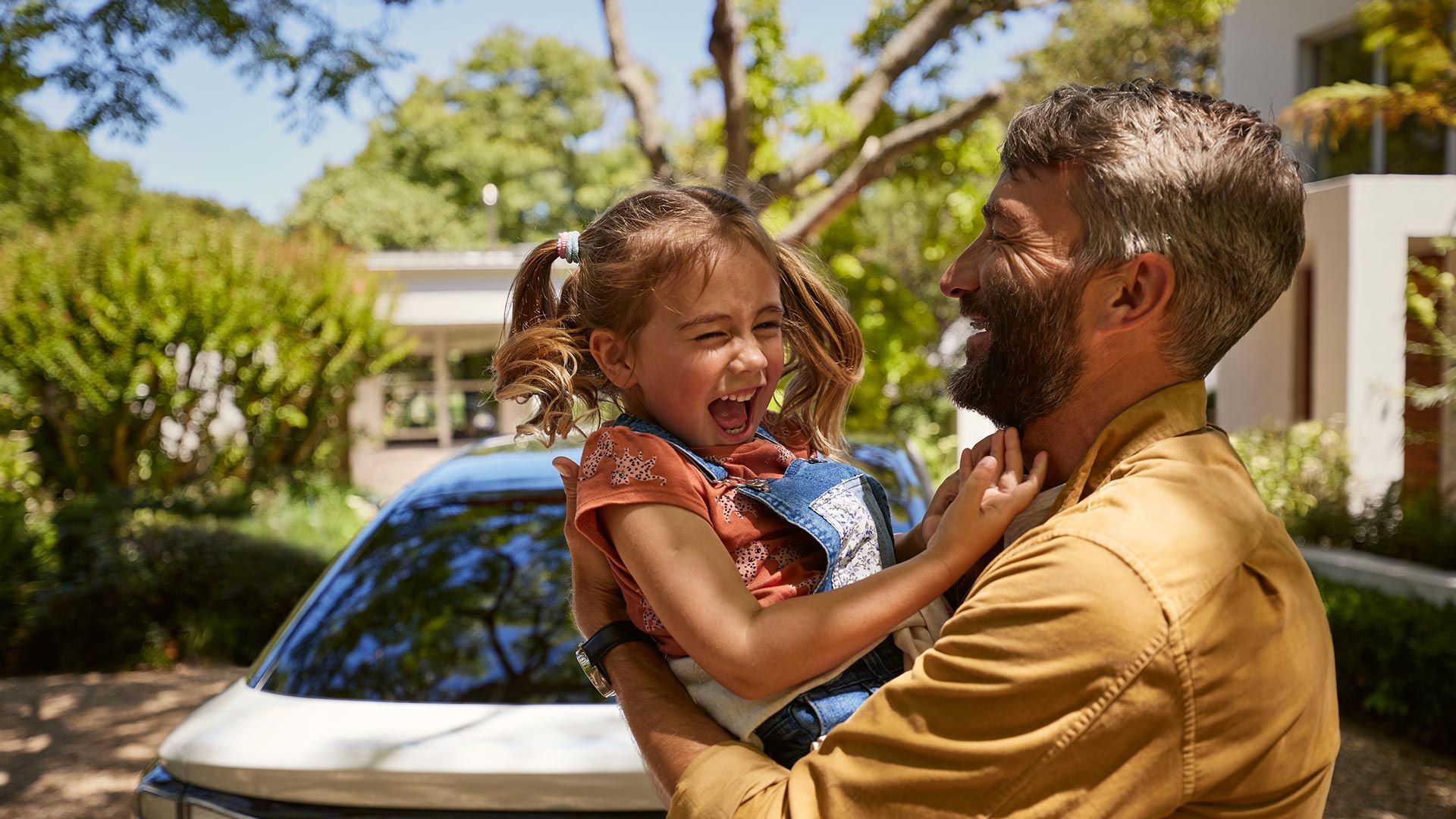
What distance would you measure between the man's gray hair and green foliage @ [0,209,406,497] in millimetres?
11547

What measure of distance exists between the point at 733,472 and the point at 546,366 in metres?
0.37

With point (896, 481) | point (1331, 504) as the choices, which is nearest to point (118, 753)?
point (896, 481)

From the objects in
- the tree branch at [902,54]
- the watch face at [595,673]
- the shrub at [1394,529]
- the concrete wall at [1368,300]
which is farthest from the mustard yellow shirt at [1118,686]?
the concrete wall at [1368,300]

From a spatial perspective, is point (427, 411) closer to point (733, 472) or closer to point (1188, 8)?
point (1188, 8)

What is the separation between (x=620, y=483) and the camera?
5.40 ft

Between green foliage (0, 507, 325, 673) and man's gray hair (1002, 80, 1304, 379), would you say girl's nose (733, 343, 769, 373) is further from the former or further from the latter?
green foliage (0, 507, 325, 673)

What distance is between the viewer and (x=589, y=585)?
1834 mm

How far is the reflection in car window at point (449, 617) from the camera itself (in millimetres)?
2729

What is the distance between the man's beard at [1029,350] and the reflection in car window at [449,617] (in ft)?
4.98

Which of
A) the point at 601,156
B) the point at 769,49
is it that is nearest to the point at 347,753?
the point at 769,49

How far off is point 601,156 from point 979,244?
43665 mm

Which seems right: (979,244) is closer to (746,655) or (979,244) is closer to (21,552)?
(746,655)

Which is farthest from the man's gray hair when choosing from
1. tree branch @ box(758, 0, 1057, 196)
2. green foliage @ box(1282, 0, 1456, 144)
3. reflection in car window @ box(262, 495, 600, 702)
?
green foliage @ box(1282, 0, 1456, 144)

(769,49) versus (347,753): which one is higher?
(769,49)
